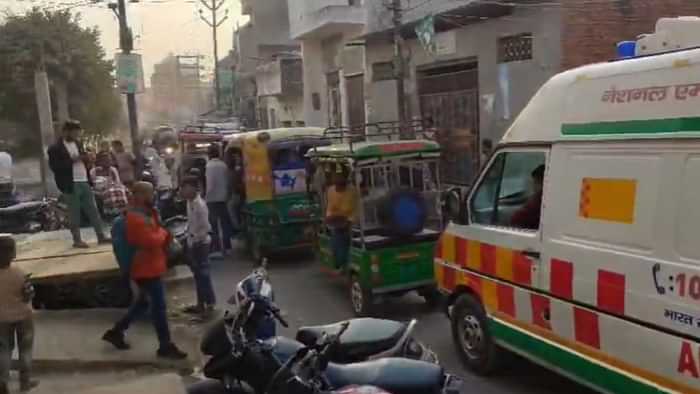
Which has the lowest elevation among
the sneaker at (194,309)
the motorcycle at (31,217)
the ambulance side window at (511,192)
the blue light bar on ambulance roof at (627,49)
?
the sneaker at (194,309)

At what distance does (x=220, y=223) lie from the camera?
10.7 metres

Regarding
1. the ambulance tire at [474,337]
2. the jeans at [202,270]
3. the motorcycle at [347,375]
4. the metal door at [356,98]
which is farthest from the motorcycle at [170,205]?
the metal door at [356,98]

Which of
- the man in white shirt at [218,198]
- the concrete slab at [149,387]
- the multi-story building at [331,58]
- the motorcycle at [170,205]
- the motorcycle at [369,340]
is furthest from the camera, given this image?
the multi-story building at [331,58]

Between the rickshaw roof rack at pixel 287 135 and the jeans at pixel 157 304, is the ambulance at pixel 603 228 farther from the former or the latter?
the rickshaw roof rack at pixel 287 135

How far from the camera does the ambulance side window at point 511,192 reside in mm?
4641

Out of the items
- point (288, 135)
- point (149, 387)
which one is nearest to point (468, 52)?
point (288, 135)

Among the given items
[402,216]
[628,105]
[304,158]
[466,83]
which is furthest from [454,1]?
[628,105]

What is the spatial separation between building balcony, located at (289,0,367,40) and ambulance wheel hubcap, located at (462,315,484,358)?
16.2 m

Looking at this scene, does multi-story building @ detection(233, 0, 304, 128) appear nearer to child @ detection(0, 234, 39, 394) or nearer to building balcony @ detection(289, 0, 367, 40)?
building balcony @ detection(289, 0, 367, 40)

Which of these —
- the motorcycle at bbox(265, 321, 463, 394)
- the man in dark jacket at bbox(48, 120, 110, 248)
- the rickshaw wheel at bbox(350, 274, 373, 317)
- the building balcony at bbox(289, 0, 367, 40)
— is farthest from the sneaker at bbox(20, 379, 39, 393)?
the building balcony at bbox(289, 0, 367, 40)

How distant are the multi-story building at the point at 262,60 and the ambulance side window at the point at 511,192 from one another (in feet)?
90.8

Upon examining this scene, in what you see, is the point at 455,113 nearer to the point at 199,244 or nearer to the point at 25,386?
the point at 199,244

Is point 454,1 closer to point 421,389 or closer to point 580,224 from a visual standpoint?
point 580,224

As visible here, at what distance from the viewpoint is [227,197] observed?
34.6 ft
